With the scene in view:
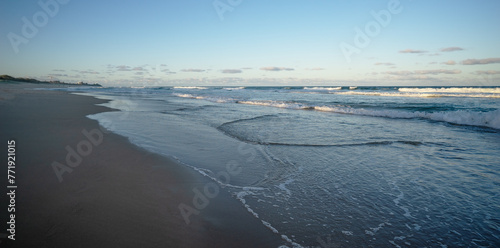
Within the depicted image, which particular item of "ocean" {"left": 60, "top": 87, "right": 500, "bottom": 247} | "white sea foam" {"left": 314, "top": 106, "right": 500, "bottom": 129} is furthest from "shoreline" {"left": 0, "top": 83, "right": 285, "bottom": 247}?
"white sea foam" {"left": 314, "top": 106, "right": 500, "bottom": 129}

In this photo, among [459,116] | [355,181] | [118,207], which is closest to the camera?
[118,207]

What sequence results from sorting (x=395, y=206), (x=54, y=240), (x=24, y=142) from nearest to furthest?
(x=54, y=240), (x=395, y=206), (x=24, y=142)

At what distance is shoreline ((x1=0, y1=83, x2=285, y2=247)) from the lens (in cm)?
244

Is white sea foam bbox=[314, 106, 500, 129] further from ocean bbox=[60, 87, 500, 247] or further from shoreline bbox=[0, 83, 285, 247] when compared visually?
shoreline bbox=[0, 83, 285, 247]

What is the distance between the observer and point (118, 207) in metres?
3.01

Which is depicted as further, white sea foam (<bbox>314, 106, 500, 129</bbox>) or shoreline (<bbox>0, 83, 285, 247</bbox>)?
white sea foam (<bbox>314, 106, 500, 129</bbox>)

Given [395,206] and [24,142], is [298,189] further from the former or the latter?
[24,142]

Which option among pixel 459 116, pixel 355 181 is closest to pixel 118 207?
pixel 355 181

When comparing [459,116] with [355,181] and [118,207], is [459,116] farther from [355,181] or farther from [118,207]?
[118,207]

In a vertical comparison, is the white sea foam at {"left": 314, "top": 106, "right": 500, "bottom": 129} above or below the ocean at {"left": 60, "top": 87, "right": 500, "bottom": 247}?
above

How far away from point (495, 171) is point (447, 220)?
3.12 meters

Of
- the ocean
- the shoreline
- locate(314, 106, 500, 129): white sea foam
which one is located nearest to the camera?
the shoreline

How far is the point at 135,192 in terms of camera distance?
3.50 metres

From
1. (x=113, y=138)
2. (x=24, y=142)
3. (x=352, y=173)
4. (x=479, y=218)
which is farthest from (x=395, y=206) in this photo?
(x=24, y=142)
